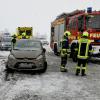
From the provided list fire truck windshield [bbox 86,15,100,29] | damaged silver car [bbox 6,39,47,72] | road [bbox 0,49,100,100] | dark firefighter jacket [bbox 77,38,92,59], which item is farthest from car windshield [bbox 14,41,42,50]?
fire truck windshield [bbox 86,15,100,29]

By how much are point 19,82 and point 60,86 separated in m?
1.63

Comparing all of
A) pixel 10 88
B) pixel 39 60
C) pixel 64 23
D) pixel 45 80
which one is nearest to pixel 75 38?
pixel 64 23

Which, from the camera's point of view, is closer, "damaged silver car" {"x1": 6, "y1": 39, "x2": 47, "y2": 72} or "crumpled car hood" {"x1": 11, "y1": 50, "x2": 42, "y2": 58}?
"damaged silver car" {"x1": 6, "y1": 39, "x2": 47, "y2": 72}

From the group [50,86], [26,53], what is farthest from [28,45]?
[50,86]

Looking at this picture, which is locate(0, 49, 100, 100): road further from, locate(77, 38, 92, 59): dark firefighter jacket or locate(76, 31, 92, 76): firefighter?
locate(77, 38, 92, 59): dark firefighter jacket

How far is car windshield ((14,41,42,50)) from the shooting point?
57.6 feet

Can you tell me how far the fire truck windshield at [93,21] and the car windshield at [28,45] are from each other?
3.86 metres

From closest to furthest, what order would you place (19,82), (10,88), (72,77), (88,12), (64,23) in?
(10,88) < (19,82) < (72,77) < (88,12) < (64,23)

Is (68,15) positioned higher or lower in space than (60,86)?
higher

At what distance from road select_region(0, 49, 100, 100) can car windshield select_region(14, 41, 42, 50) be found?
1.50m

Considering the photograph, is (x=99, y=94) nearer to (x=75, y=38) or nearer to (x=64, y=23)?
(x=75, y=38)

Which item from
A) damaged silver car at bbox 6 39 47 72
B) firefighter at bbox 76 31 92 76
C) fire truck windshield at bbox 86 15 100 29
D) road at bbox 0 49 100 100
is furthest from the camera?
fire truck windshield at bbox 86 15 100 29

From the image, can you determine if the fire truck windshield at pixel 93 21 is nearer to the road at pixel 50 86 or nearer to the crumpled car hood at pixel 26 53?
the road at pixel 50 86

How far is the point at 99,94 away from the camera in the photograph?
11.4m
